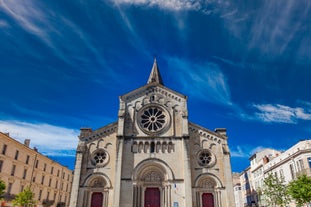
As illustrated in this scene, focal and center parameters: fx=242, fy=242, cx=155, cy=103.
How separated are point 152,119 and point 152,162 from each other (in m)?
5.64

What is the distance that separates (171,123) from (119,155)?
303 inches

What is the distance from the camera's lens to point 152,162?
29141mm

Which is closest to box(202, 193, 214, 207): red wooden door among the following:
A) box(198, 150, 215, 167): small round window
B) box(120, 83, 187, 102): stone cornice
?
box(198, 150, 215, 167): small round window

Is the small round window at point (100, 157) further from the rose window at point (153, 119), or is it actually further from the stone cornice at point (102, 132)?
the rose window at point (153, 119)

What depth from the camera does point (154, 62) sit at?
1829 inches

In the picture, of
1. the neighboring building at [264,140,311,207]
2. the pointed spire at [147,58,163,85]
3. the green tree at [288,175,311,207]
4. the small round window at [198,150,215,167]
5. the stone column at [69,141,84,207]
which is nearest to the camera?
the green tree at [288,175,311,207]

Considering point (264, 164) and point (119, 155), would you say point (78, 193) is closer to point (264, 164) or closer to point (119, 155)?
point (119, 155)

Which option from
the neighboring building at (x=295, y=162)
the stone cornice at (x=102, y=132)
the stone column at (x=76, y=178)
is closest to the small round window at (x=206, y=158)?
the neighboring building at (x=295, y=162)

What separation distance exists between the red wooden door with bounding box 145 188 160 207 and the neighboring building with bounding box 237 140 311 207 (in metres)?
14.2

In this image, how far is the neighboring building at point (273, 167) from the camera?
30.1 metres

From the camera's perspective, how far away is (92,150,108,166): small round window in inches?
1161

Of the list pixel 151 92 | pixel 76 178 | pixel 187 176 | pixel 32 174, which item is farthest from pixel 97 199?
pixel 32 174

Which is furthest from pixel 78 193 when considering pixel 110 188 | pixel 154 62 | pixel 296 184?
pixel 154 62

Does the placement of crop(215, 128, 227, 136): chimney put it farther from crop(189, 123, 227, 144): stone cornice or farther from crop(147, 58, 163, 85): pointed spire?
crop(147, 58, 163, 85): pointed spire
